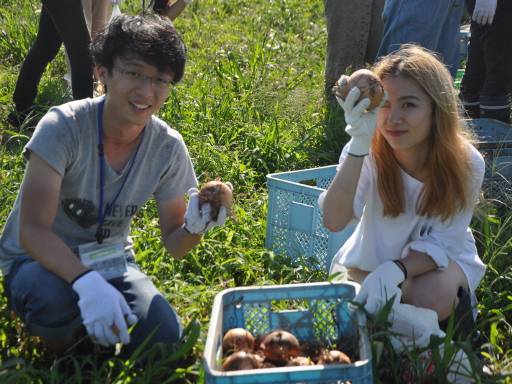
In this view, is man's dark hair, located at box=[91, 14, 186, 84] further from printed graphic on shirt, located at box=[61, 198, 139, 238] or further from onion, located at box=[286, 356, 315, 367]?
onion, located at box=[286, 356, 315, 367]

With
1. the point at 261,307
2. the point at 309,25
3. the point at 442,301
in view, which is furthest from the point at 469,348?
the point at 309,25

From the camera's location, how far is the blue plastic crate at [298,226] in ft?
10.2

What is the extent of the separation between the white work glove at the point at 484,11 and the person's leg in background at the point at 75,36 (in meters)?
2.15

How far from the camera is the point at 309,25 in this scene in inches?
283

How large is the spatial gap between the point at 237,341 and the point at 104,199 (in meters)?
0.66

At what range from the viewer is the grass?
7.91 feet

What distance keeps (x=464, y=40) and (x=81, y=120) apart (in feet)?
14.4

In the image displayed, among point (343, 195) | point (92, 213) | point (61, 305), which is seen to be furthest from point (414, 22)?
point (61, 305)

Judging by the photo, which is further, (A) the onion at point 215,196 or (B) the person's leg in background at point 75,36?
(B) the person's leg in background at point 75,36

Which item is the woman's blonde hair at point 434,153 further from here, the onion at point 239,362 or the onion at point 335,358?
the onion at point 239,362

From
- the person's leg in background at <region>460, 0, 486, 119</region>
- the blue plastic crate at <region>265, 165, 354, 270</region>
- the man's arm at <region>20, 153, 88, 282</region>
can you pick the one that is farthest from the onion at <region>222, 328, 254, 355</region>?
the person's leg in background at <region>460, 0, 486, 119</region>

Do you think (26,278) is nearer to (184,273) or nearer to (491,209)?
(184,273)

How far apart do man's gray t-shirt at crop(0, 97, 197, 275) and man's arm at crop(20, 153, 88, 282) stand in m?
0.05

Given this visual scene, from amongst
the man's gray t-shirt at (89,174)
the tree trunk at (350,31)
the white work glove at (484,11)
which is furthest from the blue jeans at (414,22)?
Result: the man's gray t-shirt at (89,174)
